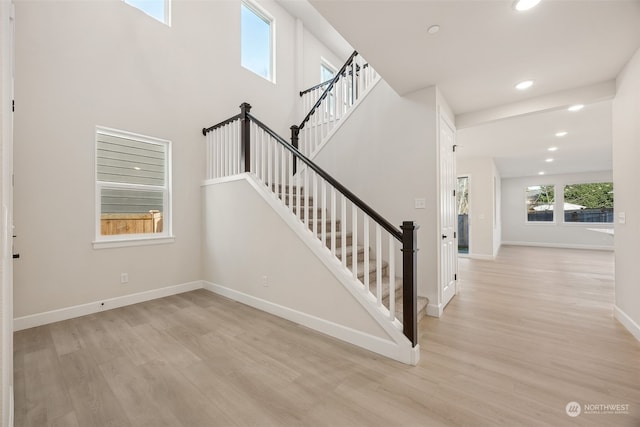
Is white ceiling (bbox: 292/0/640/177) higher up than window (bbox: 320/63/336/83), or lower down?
lower down

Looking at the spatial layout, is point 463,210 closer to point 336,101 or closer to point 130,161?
point 336,101

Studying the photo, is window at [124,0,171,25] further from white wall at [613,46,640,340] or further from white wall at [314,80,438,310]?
white wall at [613,46,640,340]

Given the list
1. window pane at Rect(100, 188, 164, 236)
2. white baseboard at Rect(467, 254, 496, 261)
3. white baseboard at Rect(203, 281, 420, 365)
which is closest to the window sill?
window pane at Rect(100, 188, 164, 236)

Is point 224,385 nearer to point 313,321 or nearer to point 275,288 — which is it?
point 313,321

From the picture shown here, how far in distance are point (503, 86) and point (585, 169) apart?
8234 millimetres

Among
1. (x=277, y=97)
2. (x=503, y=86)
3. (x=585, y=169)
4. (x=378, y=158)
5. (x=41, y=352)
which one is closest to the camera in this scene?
(x=41, y=352)

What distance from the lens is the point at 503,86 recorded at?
120 inches

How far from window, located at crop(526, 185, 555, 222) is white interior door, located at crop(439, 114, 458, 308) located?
26.4 feet

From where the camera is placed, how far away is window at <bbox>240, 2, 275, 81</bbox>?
5.00 meters

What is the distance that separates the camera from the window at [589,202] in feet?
28.1

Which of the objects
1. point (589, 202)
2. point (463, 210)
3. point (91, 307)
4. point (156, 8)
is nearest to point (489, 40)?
point (156, 8)

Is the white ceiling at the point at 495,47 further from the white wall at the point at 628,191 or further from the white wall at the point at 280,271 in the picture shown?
the white wall at the point at 280,271

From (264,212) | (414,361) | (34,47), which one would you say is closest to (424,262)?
(414,361)

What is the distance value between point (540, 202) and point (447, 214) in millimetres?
8696
